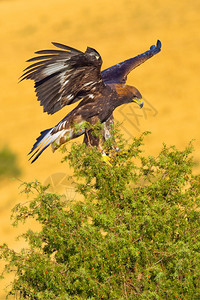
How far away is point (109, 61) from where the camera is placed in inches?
1136

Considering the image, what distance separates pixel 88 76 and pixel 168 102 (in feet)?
55.3

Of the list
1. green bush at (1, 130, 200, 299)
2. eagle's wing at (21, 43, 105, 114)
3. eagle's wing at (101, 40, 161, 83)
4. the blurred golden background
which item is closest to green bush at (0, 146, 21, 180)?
the blurred golden background

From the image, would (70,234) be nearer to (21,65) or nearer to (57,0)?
(21,65)

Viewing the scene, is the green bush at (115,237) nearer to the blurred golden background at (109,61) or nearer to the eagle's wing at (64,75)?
the eagle's wing at (64,75)

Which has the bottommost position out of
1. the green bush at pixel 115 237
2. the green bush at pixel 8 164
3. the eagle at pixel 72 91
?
the green bush at pixel 115 237

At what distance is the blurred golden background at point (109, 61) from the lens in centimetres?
2220

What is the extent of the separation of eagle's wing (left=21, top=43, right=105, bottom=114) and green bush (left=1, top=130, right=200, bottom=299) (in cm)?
136

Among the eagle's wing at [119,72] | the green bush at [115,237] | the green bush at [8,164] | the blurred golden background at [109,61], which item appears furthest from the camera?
the blurred golden background at [109,61]

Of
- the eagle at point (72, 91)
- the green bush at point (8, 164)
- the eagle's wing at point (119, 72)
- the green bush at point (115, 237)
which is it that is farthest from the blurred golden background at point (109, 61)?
the green bush at point (115, 237)

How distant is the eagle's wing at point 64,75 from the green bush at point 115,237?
136 cm

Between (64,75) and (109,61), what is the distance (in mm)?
20544

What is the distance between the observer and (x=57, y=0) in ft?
122

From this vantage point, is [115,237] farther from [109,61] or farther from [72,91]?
[109,61]

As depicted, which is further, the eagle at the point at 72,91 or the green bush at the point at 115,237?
the eagle at the point at 72,91
